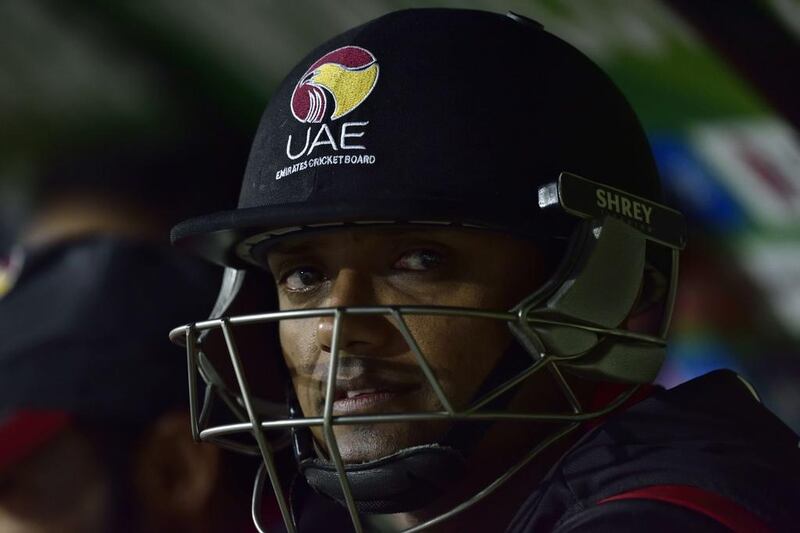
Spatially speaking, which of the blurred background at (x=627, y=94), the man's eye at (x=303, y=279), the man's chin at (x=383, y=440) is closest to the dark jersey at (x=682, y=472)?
the man's chin at (x=383, y=440)

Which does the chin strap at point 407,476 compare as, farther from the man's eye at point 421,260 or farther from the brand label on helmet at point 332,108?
the brand label on helmet at point 332,108

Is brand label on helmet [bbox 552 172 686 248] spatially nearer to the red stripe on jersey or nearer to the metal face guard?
the metal face guard

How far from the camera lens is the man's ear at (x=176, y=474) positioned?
1.76m

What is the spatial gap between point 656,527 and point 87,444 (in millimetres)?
1122

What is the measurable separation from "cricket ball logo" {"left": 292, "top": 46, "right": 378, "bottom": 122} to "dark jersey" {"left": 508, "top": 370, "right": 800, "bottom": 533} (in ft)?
1.38

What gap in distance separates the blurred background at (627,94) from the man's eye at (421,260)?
72cm

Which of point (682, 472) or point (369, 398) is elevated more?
point (369, 398)

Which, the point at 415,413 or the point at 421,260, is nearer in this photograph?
the point at 415,413

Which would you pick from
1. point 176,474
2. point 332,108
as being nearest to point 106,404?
point 176,474

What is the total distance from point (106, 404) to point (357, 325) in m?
0.80

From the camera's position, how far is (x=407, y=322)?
1.08 metres

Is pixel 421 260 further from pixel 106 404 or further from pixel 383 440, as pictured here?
pixel 106 404

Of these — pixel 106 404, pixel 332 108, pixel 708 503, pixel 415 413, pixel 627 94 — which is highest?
pixel 627 94

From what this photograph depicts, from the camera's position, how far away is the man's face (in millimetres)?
1078
